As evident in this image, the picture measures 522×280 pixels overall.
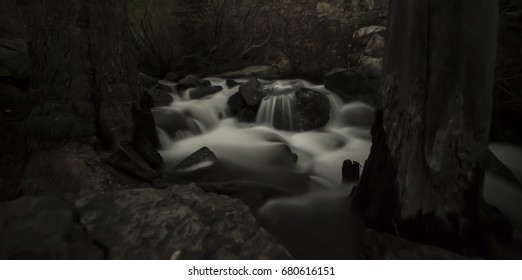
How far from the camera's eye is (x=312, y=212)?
111 inches

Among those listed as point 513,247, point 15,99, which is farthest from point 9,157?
point 513,247

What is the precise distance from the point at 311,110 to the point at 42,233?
4.15 metres

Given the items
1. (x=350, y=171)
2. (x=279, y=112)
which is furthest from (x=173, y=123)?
(x=350, y=171)

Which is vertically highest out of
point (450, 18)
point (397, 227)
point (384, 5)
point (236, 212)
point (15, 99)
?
point (384, 5)

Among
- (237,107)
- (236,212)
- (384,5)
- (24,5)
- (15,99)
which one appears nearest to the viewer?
(236,212)

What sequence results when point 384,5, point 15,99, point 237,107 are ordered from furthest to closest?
point 384,5, point 237,107, point 15,99

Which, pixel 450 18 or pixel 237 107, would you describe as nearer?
pixel 450 18

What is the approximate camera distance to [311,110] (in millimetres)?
5125

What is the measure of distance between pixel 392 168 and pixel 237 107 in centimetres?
385

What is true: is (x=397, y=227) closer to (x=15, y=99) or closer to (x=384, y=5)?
(x=15, y=99)

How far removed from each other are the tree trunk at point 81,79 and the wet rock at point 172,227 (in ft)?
3.36

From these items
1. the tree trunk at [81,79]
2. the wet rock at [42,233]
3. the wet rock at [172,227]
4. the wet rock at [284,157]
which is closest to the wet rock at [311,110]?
the wet rock at [284,157]

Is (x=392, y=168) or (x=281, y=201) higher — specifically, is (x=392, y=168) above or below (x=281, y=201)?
above

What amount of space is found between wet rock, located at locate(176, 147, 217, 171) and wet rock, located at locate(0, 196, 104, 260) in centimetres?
164
